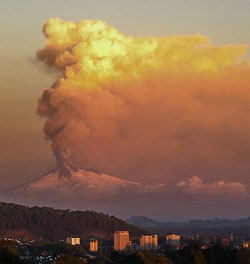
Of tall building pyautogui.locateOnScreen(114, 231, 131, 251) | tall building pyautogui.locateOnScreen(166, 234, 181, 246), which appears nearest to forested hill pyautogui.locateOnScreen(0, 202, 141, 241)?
tall building pyautogui.locateOnScreen(114, 231, 131, 251)

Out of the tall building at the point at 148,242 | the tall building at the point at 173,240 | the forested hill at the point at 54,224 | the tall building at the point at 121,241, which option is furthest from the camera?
the forested hill at the point at 54,224

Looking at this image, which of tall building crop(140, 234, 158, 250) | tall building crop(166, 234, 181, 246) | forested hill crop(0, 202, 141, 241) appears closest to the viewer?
tall building crop(140, 234, 158, 250)

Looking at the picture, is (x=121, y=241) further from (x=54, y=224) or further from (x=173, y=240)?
(x=54, y=224)

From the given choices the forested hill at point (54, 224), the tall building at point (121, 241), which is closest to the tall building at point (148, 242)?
the tall building at point (121, 241)

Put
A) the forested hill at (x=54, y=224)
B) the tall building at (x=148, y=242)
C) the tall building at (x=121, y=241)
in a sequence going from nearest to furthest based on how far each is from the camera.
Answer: the tall building at (x=148, y=242)
the tall building at (x=121, y=241)
the forested hill at (x=54, y=224)

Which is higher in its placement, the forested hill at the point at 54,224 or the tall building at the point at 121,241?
the forested hill at the point at 54,224

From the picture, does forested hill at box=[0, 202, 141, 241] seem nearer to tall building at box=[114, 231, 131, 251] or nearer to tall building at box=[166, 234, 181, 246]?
tall building at box=[114, 231, 131, 251]

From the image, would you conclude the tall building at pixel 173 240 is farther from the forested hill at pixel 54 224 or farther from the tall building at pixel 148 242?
the forested hill at pixel 54 224

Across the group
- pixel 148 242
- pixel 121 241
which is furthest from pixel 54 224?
pixel 148 242
